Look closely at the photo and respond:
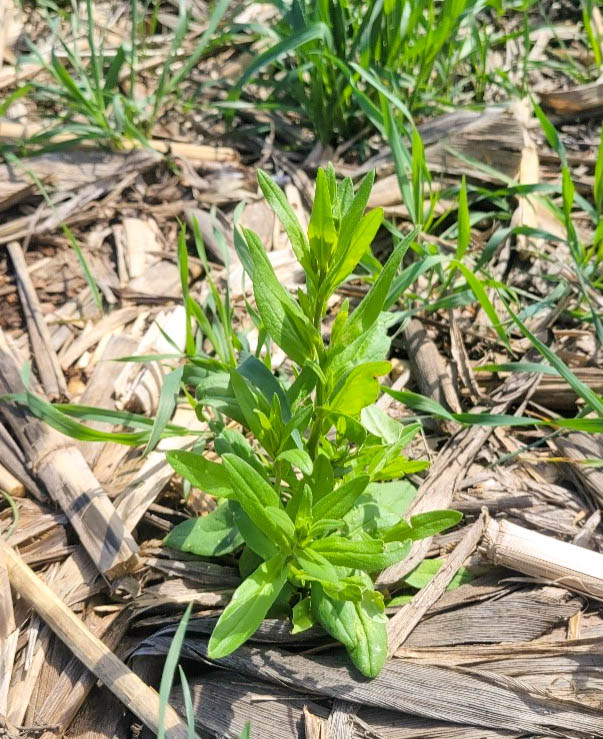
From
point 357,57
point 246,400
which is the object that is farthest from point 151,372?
point 357,57

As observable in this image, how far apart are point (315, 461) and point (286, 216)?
469 mm

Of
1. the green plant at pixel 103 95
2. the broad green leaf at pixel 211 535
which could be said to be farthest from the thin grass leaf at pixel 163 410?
the green plant at pixel 103 95

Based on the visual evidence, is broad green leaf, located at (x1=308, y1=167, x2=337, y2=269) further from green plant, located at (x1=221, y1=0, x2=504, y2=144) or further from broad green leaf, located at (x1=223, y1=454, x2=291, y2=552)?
green plant, located at (x1=221, y1=0, x2=504, y2=144)

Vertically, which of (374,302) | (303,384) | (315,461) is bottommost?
(315,461)

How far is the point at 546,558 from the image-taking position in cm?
177

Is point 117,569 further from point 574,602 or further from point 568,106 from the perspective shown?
point 568,106

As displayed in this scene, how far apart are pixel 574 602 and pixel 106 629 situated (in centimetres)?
105

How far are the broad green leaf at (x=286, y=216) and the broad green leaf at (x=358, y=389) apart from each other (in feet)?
0.74

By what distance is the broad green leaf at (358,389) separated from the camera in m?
1.42

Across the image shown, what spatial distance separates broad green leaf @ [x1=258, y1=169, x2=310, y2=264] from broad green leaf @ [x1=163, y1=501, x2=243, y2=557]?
60cm

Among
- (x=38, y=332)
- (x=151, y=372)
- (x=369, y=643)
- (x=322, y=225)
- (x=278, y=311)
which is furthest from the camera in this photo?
(x=38, y=332)

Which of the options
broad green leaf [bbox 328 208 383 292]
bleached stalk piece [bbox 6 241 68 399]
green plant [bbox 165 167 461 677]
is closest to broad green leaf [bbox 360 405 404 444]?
green plant [bbox 165 167 461 677]

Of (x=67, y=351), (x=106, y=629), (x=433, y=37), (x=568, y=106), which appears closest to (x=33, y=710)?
(x=106, y=629)

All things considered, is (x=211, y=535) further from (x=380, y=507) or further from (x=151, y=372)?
(x=151, y=372)
